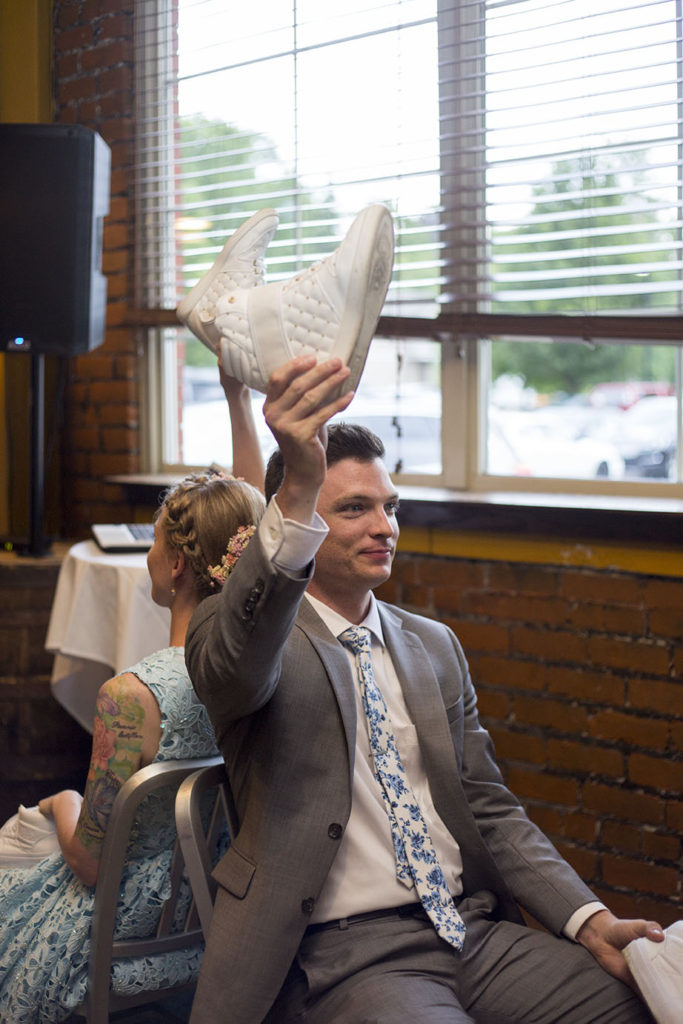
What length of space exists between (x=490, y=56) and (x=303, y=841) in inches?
83.9

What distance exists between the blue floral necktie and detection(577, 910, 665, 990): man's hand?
0.20 m

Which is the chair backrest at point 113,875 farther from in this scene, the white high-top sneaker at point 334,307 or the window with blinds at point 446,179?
the window with blinds at point 446,179

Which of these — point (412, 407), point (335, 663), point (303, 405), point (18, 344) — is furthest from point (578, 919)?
point (18, 344)

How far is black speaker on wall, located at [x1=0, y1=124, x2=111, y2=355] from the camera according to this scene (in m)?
3.08

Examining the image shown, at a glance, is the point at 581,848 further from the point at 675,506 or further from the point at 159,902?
the point at 159,902

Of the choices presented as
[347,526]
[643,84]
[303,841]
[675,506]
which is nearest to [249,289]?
[347,526]

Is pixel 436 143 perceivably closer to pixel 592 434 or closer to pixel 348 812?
pixel 592 434

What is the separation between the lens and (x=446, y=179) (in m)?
2.86

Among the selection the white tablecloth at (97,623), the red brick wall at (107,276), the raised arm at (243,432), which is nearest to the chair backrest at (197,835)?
the raised arm at (243,432)

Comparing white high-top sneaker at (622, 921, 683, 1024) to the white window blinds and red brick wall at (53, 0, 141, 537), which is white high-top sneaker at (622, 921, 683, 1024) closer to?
the white window blinds

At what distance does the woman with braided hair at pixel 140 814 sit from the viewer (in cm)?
160

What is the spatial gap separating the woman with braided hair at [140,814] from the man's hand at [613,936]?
0.65 meters

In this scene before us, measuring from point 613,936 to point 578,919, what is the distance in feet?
0.19

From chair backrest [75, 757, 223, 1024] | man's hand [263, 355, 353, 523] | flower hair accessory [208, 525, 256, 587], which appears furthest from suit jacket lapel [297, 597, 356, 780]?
man's hand [263, 355, 353, 523]
